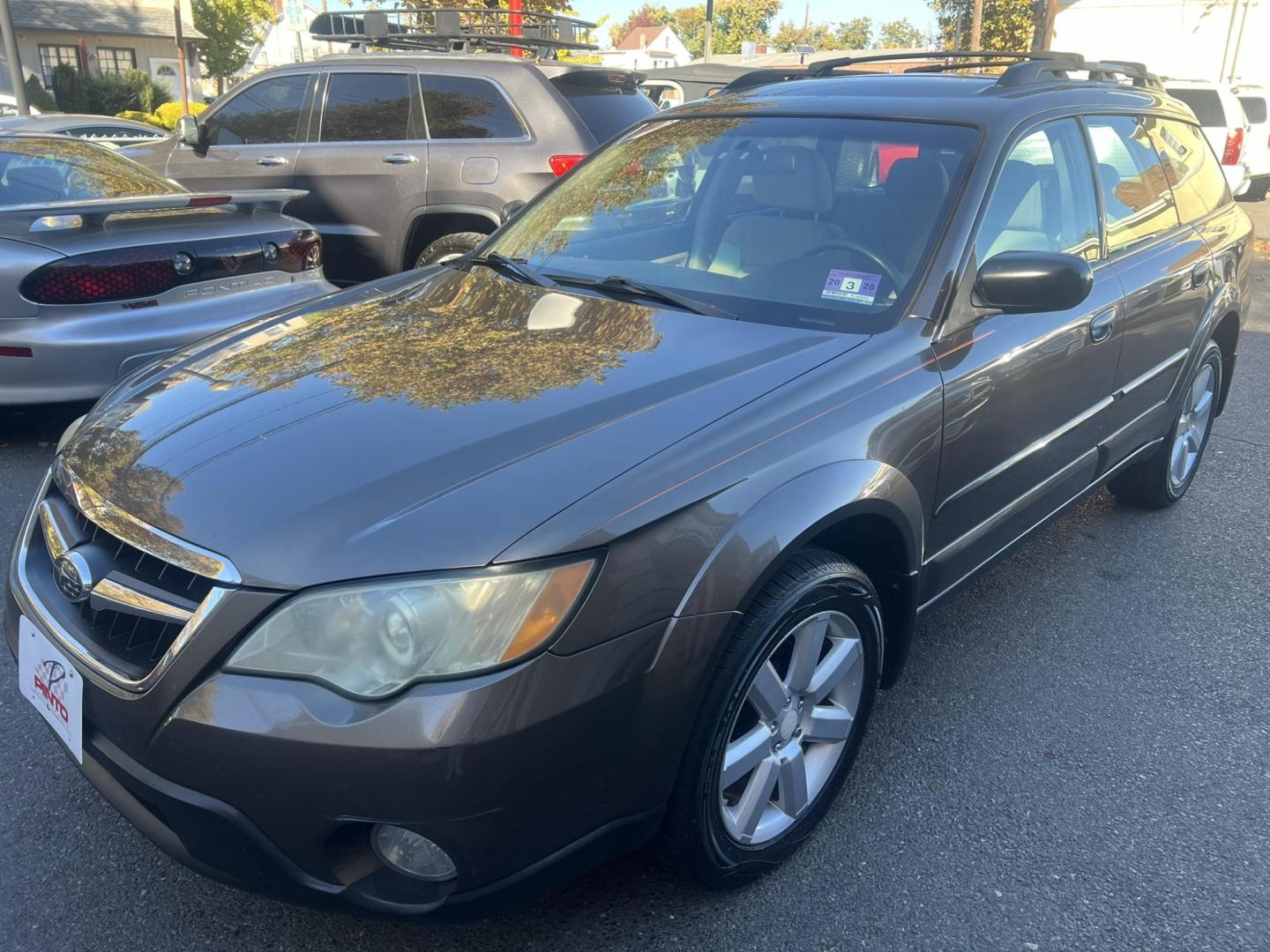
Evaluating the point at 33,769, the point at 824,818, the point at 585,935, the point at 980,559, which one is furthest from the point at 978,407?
the point at 33,769

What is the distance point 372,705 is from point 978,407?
66.9 inches

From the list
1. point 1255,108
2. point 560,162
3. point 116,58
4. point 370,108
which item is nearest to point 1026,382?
point 560,162

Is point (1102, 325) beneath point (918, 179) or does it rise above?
beneath

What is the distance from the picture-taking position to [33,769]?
8.45ft

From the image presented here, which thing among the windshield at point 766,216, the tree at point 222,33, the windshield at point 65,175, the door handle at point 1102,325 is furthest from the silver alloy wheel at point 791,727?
the tree at point 222,33

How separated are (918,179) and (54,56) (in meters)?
42.5

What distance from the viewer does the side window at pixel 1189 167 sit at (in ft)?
12.7

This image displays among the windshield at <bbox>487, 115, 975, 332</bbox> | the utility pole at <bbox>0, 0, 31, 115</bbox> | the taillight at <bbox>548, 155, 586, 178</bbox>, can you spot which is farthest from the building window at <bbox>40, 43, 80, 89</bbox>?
the windshield at <bbox>487, 115, 975, 332</bbox>

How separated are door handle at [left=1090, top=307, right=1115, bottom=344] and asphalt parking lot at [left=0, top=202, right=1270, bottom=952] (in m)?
1.00

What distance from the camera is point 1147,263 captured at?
3482 mm

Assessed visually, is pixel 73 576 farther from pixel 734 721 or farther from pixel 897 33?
pixel 897 33

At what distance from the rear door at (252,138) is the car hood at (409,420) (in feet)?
15.0

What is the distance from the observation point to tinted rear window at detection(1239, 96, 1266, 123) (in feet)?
55.3

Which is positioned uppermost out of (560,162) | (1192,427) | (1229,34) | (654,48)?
(654,48)
